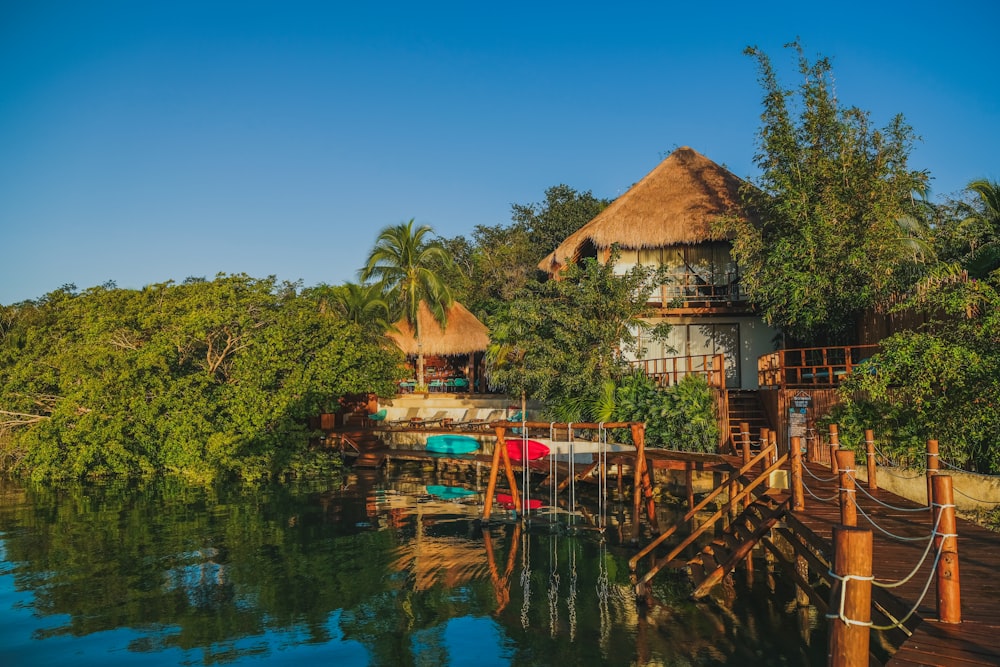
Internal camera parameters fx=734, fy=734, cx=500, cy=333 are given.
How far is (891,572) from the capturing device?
7332 millimetres

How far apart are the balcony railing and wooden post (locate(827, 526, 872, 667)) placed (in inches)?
779

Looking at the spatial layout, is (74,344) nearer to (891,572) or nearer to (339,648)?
(339,648)

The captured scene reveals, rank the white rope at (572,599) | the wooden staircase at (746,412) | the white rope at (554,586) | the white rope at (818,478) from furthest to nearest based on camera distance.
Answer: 1. the wooden staircase at (746,412)
2. the white rope at (818,478)
3. the white rope at (554,586)
4. the white rope at (572,599)

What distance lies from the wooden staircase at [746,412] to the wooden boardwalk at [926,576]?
7.66 meters

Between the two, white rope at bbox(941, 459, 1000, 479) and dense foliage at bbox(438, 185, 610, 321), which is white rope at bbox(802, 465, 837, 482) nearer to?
white rope at bbox(941, 459, 1000, 479)

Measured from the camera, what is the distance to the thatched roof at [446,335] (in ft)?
115

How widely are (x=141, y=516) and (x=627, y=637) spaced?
560 inches

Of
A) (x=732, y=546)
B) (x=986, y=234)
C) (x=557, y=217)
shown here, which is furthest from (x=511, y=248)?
(x=732, y=546)

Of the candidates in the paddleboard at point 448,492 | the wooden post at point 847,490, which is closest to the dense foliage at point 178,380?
the paddleboard at point 448,492

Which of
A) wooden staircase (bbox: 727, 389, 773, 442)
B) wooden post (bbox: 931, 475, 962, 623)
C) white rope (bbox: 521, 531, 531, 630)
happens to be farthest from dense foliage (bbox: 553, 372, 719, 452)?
wooden post (bbox: 931, 475, 962, 623)

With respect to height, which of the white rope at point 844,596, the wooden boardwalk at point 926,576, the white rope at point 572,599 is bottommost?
the white rope at point 572,599

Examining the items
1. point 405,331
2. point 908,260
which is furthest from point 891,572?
point 405,331

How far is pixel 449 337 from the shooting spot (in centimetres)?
3512

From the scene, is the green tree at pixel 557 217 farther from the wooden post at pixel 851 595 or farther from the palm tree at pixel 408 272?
the wooden post at pixel 851 595
